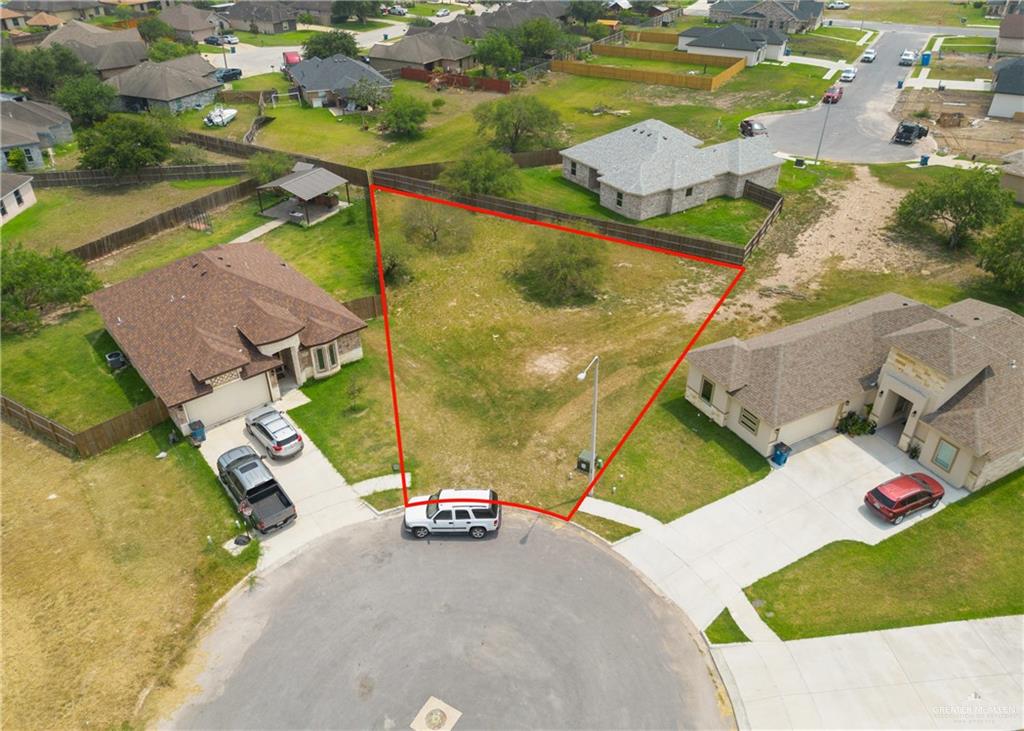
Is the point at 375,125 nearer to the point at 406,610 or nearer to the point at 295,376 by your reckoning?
the point at 295,376

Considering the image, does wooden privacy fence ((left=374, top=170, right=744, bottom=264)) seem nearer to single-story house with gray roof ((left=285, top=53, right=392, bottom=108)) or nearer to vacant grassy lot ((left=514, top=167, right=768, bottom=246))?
vacant grassy lot ((left=514, top=167, right=768, bottom=246))

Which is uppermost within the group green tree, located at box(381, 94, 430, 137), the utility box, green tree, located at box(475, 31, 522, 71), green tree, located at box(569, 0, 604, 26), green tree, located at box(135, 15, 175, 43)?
green tree, located at box(569, 0, 604, 26)

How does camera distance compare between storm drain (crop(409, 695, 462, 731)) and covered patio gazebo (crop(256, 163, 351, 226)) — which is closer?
storm drain (crop(409, 695, 462, 731))

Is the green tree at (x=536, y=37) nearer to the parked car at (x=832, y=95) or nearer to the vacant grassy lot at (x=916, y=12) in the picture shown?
the parked car at (x=832, y=95)

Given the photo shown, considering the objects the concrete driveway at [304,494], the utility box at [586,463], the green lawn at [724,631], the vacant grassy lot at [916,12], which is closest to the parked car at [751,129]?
the utility box at [586,463]

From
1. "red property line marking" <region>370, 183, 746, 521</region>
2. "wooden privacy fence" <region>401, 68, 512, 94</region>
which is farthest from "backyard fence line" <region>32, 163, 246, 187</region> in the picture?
"wooden privacy fence" <region>401, 68, 512, 94</region>

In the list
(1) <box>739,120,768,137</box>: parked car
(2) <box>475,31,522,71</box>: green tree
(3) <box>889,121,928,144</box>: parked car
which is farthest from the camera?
(2) <box>475,31,522,71</box>: green tree

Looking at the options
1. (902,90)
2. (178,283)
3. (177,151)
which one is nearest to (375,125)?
(177,151)

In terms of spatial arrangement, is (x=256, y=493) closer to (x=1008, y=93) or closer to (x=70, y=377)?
(x=70, y=377)
